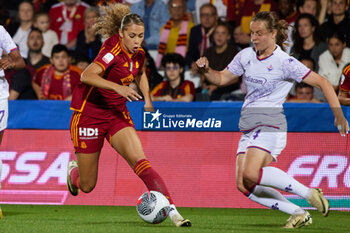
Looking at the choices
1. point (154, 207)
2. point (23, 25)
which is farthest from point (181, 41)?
point (154, 207)

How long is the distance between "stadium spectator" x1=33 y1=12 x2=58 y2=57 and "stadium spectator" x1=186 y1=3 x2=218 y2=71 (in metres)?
2.48

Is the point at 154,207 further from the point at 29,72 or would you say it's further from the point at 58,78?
the point at 29,72

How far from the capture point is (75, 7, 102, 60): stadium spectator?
11500 mm

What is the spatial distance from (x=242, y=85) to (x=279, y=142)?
368 centimetres

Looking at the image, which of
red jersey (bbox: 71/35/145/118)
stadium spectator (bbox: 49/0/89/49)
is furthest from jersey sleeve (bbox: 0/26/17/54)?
stadium spectator (bbox: 49/0/89/49)

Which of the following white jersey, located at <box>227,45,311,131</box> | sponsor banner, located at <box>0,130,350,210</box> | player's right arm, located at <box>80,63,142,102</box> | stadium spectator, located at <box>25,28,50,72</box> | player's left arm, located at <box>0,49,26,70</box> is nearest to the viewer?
player's right arm, located at <box>80,63,142,102</box>

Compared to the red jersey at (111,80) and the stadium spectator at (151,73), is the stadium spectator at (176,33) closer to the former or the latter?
the stadium spectator at (151,73)

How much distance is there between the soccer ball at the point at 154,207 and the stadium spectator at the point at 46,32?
6.26m

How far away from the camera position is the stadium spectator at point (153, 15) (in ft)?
38.4

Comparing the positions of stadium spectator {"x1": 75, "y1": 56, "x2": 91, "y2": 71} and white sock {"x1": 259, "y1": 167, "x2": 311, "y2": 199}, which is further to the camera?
stadium spectator {"x1": 75, "y1": 56, "x2": 91, "y2": 71}

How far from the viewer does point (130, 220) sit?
298 inches

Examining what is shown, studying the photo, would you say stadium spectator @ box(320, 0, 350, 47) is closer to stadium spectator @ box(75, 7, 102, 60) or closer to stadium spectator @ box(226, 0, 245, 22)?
stadium spectator @ box(226, 0, 245, 22)

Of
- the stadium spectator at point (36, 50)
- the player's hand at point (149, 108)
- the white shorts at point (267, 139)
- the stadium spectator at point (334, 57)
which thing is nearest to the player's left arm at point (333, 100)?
the white shorts at point (267, 139)

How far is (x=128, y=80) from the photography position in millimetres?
6840
